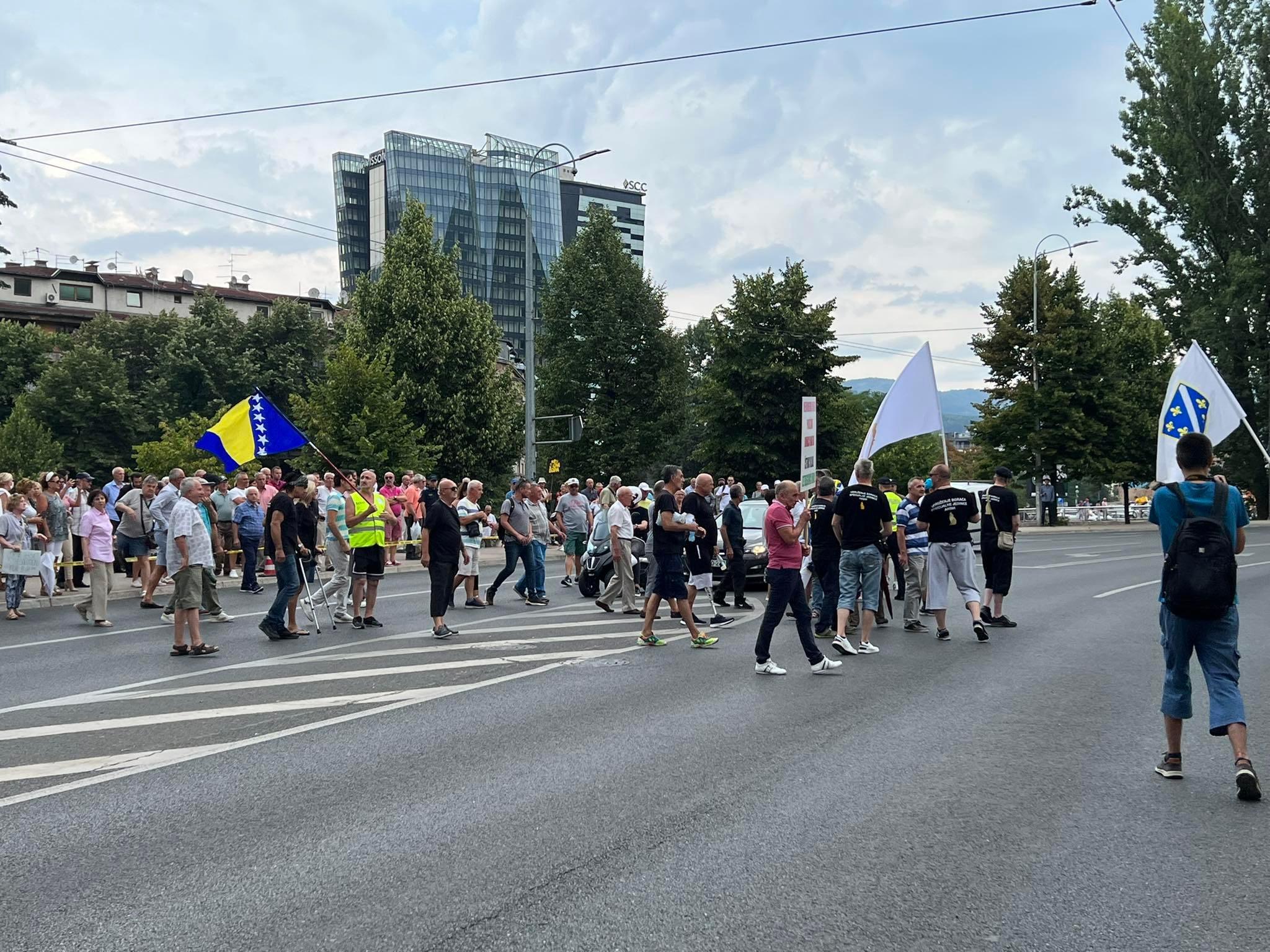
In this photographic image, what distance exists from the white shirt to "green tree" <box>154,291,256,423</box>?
166 feet

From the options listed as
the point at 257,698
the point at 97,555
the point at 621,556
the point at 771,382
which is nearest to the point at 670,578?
the point at 621,556

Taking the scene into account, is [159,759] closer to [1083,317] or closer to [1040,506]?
[1040,506]

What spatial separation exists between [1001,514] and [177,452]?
44432mm

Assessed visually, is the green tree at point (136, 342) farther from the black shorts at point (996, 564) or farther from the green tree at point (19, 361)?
the black shorts at point (996, 564)

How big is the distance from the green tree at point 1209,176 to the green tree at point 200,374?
143 feet

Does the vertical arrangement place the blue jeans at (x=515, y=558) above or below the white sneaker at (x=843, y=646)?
above

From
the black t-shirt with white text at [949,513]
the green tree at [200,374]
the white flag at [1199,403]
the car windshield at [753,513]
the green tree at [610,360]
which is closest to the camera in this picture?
the white flag at [1199,403]

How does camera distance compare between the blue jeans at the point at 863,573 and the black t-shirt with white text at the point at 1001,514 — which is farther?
the black t-shirt with white text at the point at 1001,514

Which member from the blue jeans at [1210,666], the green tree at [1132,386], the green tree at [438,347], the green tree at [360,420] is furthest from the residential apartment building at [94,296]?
the blue jeans at [1210,666]

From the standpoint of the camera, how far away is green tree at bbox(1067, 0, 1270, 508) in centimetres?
4466

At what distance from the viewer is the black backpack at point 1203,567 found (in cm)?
607

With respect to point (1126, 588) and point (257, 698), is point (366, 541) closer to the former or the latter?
point (257, 698)

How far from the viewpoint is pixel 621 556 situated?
15.4 m

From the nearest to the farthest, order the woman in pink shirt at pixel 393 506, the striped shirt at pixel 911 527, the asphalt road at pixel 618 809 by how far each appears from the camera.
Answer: the asphalt road at pixel 618 809, the striped shirt at pixel 911 527, the woman in pink shirt at pixel 393 506
